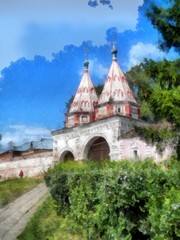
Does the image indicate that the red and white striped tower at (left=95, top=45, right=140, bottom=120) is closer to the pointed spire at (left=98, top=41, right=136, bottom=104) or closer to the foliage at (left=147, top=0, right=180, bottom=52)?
the pointed spire at (left=98, top=41, right=136, bottom=104)

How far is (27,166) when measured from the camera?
38750 mm

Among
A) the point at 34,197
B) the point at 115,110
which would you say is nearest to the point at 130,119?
the point at 115,110

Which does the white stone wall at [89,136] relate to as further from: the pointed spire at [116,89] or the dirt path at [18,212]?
the dirt path at [18,212]

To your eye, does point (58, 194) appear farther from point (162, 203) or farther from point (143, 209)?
point (162, 203)

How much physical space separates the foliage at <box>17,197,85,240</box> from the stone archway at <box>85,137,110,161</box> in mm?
15437

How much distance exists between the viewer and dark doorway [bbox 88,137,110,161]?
108ft

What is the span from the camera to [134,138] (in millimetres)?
29984

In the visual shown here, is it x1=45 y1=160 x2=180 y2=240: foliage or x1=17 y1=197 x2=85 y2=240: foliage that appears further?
x1=17 y1=197 x2=85 y2=240: foliage

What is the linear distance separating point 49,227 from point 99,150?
1987 cm

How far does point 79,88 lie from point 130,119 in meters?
7.27

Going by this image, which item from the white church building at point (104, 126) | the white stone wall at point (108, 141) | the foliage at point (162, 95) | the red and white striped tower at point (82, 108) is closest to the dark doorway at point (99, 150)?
the white church building at point (104, 126)

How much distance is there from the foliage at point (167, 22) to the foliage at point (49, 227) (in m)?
7.56

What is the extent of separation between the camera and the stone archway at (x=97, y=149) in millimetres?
33062

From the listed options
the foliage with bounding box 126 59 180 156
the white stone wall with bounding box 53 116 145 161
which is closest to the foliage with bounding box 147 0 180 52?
the foliage with bounding box 126 59 180 156
